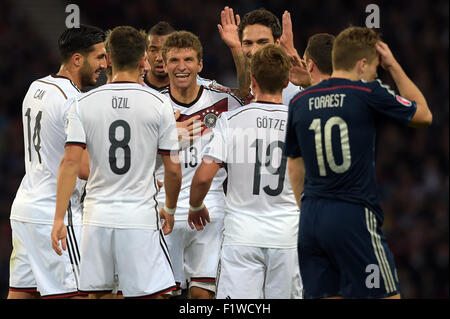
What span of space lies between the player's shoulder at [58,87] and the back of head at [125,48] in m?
0.80

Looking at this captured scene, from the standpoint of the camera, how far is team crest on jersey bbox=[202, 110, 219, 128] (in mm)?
7023

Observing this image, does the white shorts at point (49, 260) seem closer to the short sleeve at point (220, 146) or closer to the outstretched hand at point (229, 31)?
the short sleeve at point (220, 146)

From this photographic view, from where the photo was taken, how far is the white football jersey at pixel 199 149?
6961mm

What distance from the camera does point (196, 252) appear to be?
695 cm

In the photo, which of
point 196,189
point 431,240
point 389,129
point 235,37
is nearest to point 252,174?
point 196,189

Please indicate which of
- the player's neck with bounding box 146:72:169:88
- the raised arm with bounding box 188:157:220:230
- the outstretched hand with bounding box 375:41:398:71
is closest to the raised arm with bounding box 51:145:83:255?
the raised arm with bounding box 188:157:220:230

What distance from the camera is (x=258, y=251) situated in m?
6.09

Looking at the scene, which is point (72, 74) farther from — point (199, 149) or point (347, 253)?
point (347, 253)

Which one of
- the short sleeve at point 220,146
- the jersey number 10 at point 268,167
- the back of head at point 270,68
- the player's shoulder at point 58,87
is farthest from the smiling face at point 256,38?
the player's shoulder at point 58,87

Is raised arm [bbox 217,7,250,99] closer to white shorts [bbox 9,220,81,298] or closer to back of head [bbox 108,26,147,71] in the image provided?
back of head [bbox 108,26,147,71]

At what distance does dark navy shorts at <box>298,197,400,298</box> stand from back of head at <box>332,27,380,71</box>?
0.90m

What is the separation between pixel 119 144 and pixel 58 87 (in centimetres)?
113

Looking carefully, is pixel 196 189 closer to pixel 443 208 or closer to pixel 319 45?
pixel 319 45

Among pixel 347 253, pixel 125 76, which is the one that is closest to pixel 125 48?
pixel 125 76
